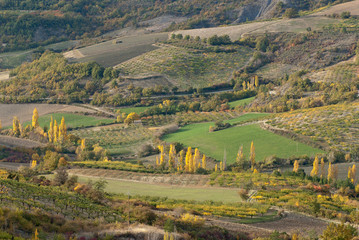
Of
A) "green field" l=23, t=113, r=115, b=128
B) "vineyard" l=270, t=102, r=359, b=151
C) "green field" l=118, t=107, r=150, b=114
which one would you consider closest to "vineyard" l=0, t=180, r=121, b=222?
"vineyard" l=270, t=102, r=359, b=151

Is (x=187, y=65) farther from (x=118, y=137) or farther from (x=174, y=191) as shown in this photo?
(x=174, y=191)

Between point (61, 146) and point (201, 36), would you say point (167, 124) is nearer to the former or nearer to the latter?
point (61, 146)

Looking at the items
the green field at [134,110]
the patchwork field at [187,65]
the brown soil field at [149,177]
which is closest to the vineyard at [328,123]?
the brown soil field at [149,177]

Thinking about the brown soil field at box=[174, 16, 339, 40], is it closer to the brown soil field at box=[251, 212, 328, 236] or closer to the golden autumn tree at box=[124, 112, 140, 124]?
the golden autumn tree at box=[124, 112, 140, 124]

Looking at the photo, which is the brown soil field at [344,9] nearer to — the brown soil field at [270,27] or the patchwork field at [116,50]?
the brown soil field at [270,27]

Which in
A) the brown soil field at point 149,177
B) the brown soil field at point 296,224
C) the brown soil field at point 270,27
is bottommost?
the brown soil field at point 149,177

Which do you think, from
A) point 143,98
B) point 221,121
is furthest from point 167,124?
point 143,98
